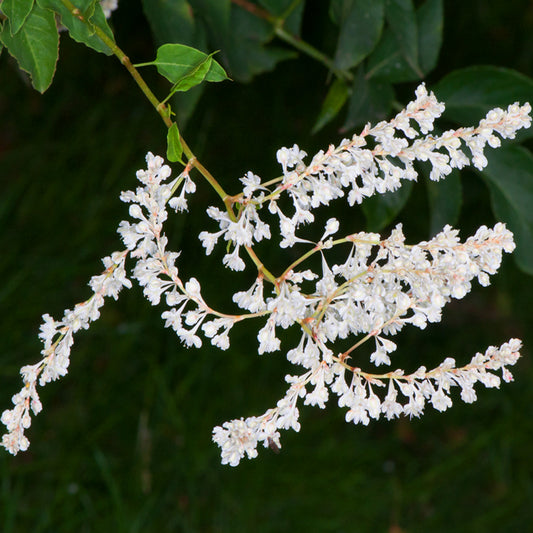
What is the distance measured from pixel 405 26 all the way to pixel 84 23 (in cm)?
44

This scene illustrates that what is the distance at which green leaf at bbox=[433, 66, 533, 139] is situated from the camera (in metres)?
0.86

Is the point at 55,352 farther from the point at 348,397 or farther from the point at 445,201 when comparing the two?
the point at 445,201

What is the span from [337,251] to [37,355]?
0.76 m

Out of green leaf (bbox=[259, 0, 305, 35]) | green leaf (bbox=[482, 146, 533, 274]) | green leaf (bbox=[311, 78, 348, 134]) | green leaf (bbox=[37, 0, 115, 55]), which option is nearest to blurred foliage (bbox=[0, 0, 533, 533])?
green leaf (bbox=[259, 0, 305, 35])

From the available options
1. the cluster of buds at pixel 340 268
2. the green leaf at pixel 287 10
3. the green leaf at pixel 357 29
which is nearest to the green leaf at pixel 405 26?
the green leaf at pixel 357 29

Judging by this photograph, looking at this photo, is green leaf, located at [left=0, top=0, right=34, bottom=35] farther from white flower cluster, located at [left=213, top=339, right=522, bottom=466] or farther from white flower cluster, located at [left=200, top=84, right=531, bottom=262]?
white flower cluster, located at [left=213, top=339, right=522, bottom=466]

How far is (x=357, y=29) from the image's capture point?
2.69 ft

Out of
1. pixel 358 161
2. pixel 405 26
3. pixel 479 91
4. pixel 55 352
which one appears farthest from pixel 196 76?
pixel 479 91

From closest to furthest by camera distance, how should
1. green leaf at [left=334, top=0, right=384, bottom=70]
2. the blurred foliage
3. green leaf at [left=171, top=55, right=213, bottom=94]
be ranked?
green leaf at [left=171, top=55, right=213, bottom=94] < green leaf at [left=334, top=0, right=384, bottom=70] < the blurred foliage

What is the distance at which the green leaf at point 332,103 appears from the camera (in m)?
0.84

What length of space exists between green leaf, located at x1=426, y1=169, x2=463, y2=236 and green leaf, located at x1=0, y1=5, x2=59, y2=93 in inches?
21.4

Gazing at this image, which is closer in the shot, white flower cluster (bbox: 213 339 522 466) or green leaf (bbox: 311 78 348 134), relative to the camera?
white flower cluster (bbox: 213 339 522 466)

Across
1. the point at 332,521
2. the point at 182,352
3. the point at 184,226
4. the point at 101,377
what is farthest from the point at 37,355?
the point at 332,521

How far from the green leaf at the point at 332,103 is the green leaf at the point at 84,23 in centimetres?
31
